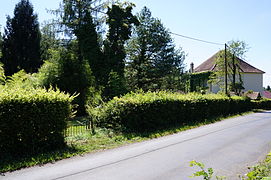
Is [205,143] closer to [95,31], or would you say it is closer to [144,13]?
[95,31]

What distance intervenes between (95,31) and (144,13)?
10.1 metres

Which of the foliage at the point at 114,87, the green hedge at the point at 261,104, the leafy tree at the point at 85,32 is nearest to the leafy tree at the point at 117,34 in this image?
the leafy tree at the point at 85,32

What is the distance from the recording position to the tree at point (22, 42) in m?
30.0

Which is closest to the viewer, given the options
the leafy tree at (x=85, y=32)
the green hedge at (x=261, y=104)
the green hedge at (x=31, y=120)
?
the green hedge at (x=31, y=120)

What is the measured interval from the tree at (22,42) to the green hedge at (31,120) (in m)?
24.8

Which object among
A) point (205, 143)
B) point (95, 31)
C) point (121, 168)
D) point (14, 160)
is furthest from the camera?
point (95, 31)

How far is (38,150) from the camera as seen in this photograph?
7762 millimetres

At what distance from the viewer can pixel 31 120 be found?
7.50 m

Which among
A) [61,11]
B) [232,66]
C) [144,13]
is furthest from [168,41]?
[61,11]

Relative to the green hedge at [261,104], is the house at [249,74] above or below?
above

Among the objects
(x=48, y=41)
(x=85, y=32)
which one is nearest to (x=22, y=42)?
(x=48, y=41)

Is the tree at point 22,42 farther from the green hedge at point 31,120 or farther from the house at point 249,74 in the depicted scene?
the house at point 249,74

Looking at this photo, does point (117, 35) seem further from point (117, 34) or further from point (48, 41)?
point (48, 41)

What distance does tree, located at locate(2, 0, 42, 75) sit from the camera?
30047 mm
